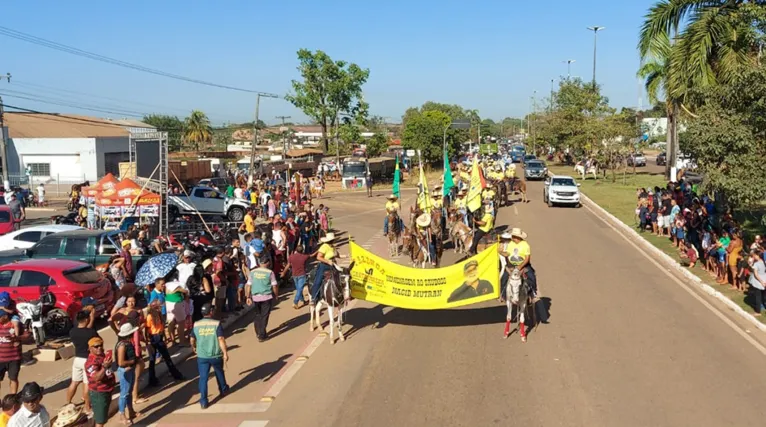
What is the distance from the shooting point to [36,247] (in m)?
15.9

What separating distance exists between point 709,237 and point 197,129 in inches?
3112

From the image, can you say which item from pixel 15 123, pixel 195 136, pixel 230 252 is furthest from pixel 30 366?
pixel 195 136

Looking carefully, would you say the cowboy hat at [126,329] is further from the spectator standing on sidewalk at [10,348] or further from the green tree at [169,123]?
the green tree at [169,123]

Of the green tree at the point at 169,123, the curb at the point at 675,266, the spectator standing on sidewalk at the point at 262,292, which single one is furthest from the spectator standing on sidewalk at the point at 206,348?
the green tree at the point at 169,123

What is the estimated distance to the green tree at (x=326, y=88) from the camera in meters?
67.4

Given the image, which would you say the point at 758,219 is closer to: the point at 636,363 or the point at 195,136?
the point at 636,363

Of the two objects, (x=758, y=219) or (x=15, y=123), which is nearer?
(x=758, y=219)

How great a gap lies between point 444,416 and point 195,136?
85.0 metres

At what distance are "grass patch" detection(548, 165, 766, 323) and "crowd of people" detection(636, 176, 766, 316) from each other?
8.8 inches

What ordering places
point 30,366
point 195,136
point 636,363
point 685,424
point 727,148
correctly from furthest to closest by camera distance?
point 195,136, point 727,148, point 30,366, point 636,363, point 685,424

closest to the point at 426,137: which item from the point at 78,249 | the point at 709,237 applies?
the point at 709,237

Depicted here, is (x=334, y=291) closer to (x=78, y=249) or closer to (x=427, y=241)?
(x=427, y=241)

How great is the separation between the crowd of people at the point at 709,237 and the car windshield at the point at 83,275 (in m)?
12.7

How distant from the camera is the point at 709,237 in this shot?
56.4 ft
